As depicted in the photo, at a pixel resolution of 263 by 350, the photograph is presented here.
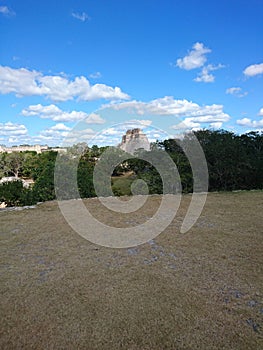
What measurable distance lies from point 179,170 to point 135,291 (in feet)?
25.4

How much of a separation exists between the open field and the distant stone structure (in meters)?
7.20

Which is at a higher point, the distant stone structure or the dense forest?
the distant stone structure

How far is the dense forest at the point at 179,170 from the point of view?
771 centimetres

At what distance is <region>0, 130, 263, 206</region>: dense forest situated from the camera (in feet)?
25.3

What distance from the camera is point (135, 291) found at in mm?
2457

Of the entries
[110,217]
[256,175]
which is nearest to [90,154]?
[256,175]

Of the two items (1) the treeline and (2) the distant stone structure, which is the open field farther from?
(2) the distant stone structure

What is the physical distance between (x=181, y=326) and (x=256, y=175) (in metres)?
9.65

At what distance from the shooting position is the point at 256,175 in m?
10.4

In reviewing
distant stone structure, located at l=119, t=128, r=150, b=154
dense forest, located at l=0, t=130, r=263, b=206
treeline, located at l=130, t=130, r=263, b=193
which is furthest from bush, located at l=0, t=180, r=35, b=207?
distant stone structure, located at l=119, t=128, r=150, b=154

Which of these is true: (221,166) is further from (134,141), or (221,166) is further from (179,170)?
(134,141)

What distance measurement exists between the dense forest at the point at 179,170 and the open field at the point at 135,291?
3.51 meters

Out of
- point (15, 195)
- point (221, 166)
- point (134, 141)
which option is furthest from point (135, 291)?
point (134, 141)

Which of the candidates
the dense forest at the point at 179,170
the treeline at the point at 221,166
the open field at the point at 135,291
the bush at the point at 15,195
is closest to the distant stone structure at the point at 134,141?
the dense forest at the point at 179,170
